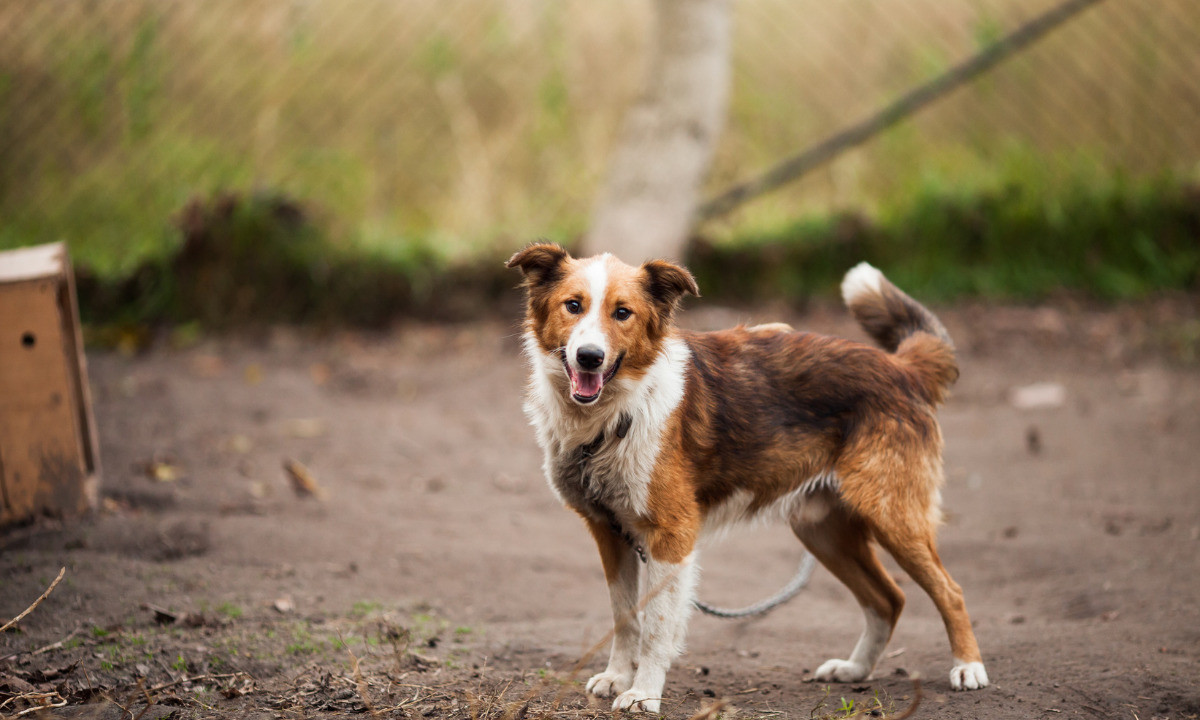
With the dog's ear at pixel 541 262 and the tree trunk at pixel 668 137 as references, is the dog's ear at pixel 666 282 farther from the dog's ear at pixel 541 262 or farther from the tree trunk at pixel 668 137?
the tree trunk at pixel 668 137

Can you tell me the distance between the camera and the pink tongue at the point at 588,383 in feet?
11.1

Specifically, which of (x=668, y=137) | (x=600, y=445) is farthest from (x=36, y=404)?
(x=668, y=137)

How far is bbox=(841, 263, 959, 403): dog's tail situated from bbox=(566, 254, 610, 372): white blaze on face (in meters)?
1.28

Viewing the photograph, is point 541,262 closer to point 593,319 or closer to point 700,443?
point 593,319

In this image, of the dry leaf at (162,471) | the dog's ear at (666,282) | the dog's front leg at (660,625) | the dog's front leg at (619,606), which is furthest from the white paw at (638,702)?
the dry leaf at (162,471)

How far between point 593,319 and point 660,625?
3.74ft

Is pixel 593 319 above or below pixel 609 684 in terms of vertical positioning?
above

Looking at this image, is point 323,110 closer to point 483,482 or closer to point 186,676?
Answer: point 483,482

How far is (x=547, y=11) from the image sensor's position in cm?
1010

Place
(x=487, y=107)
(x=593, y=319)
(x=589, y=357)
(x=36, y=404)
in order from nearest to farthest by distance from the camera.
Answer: (x=589, y=357) → (x=593, y=319) → (x=36, y=404) → (x=487, y=107)

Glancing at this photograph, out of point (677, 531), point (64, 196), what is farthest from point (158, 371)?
point (677, 531)

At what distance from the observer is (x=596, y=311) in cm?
347

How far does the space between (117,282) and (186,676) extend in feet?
21.1

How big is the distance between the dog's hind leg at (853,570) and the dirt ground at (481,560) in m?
0.13
